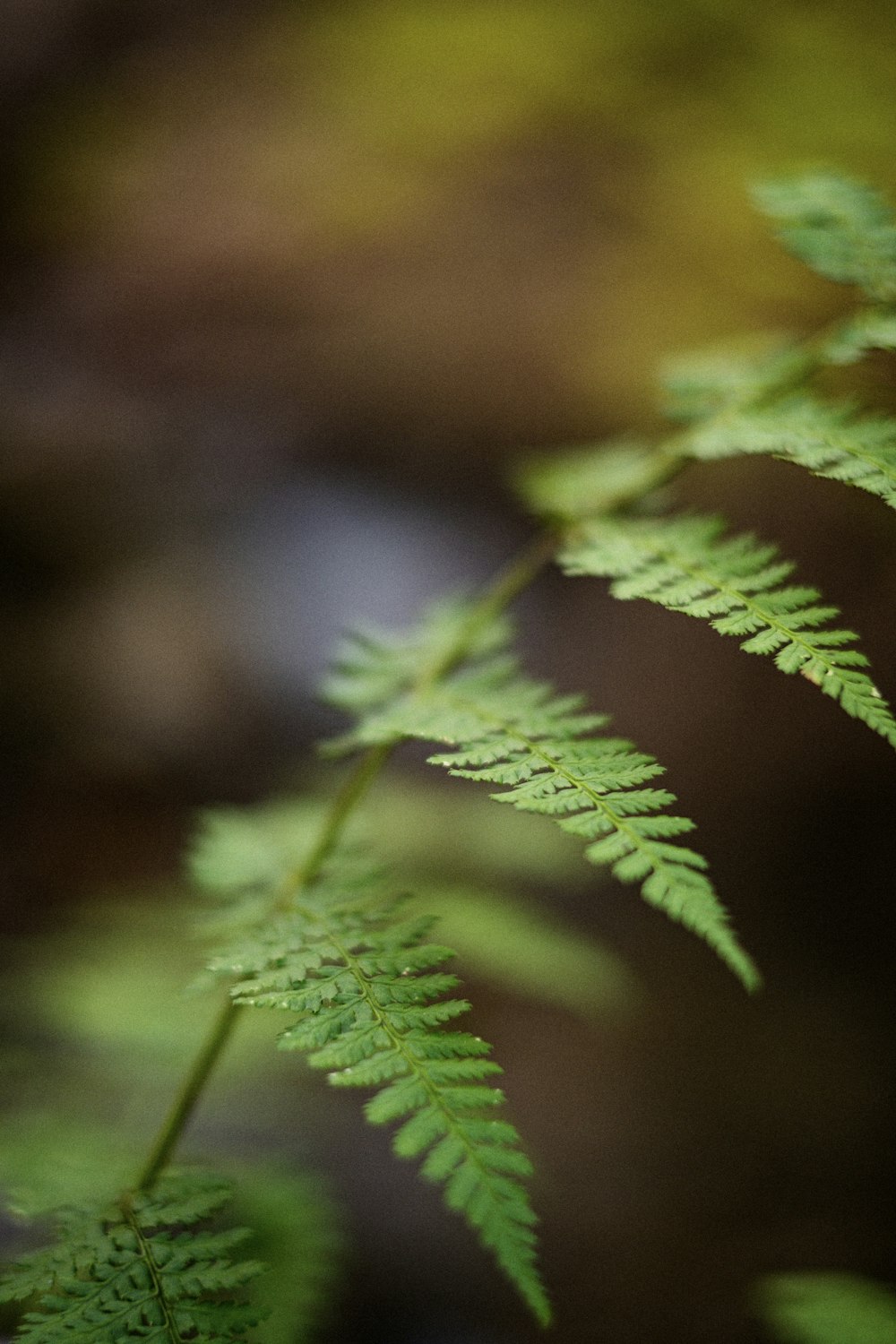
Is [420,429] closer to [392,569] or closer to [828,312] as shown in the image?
[392,569]

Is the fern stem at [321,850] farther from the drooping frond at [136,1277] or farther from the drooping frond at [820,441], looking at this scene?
the drooping frond at [820,441]

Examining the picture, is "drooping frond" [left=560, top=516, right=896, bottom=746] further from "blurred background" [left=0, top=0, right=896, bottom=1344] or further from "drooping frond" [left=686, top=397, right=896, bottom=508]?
"blurred background" [left=0, top=0, right=896, bottom=1344]

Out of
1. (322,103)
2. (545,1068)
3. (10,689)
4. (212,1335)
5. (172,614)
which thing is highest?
(322,103)

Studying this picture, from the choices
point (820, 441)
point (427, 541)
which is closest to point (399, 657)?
point (820, 441)

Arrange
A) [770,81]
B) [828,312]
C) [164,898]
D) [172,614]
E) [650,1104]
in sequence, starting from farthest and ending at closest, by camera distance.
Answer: [770,81], [828,312], [172,614], [650,1104], [164,898]

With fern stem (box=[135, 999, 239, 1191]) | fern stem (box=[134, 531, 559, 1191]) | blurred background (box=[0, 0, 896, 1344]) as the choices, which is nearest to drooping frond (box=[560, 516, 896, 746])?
fern stem (box=[134, 531, 559, 1191])

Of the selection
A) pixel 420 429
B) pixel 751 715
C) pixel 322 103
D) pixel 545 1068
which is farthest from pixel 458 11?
pixel 545 1068
